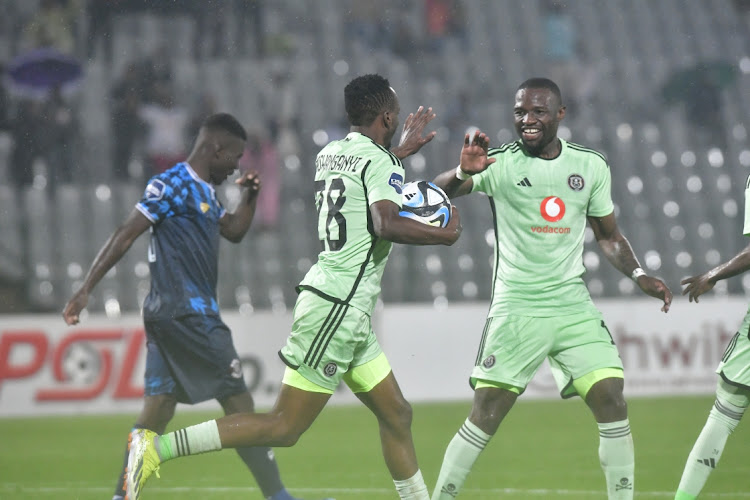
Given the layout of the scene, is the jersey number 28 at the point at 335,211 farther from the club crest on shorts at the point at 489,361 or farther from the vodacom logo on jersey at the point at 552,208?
the vodacom logo on jersey at the point at 552,208

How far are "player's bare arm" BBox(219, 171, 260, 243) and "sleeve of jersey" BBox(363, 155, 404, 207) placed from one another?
5.30ft

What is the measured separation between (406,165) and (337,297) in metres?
10.5

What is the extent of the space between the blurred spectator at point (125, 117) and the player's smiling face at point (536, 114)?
396 inches

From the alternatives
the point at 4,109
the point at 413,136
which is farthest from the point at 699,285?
the point at 4,109

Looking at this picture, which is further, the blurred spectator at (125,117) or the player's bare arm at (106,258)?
the blurred spectator at (125,117)

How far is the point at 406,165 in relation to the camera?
50.7ft

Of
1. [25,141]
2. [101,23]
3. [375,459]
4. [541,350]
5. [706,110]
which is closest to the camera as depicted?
[541,350]

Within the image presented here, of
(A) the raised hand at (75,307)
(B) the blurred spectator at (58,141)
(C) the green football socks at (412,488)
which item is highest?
(B) the blurred spectator at (58,141)

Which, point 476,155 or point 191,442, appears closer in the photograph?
point 191,442

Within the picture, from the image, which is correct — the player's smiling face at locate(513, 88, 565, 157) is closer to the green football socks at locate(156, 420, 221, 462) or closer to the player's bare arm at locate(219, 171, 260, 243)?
the player's bare arm at locate(219, 171, 260, 243)

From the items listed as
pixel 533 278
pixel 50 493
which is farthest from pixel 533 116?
pixel 50 493

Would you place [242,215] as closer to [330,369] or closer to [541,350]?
[330,369]

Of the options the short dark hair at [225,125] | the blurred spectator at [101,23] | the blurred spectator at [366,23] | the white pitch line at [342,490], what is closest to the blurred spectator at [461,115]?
the blurred spectator at [366,23]

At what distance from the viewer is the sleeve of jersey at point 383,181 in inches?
194
